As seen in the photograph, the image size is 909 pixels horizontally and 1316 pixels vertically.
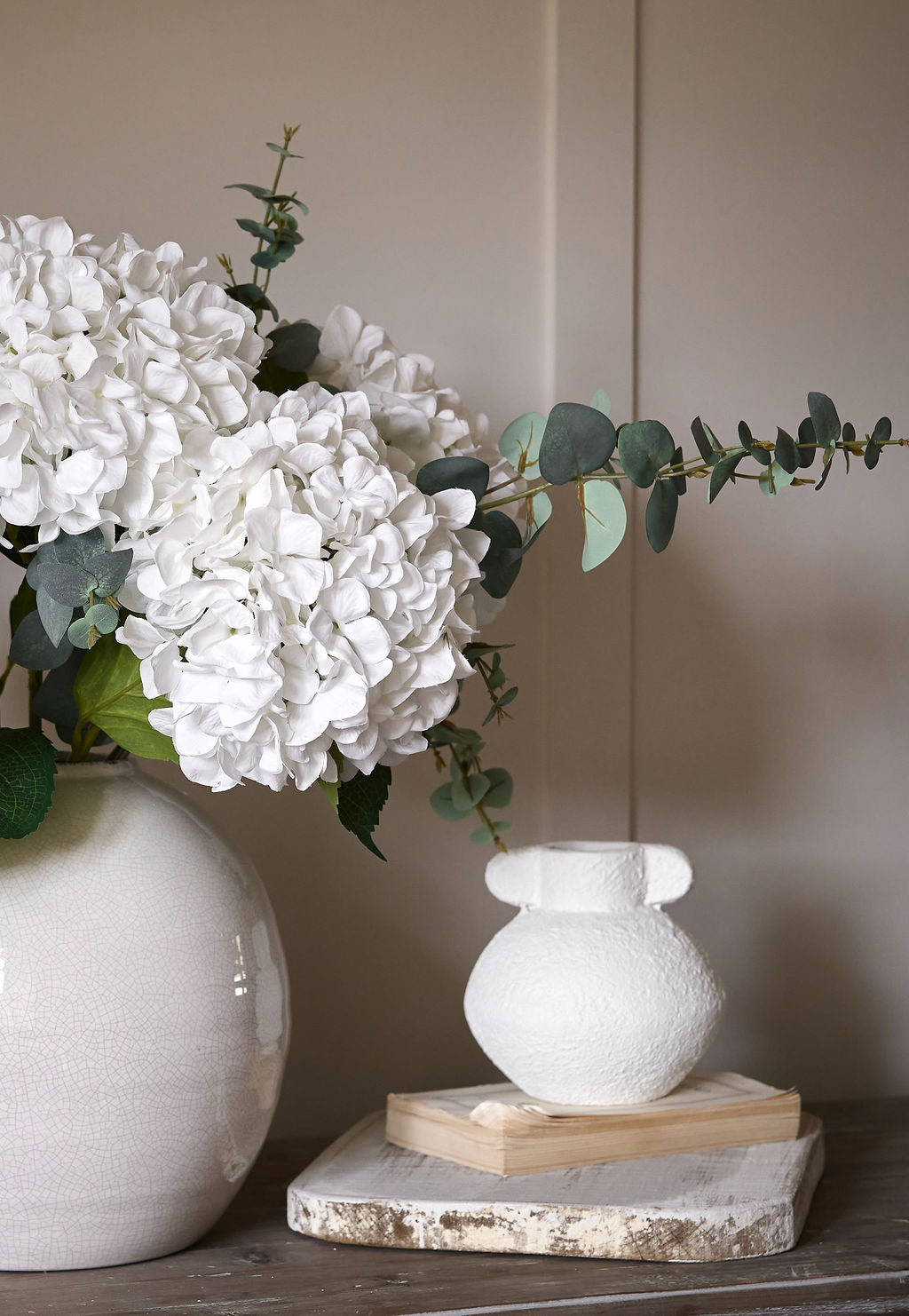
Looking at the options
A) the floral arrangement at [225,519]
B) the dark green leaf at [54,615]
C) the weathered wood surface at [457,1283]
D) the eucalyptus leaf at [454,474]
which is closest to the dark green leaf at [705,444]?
the floral arrangement at [225,519]

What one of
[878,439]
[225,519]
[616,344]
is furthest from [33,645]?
[616,344]

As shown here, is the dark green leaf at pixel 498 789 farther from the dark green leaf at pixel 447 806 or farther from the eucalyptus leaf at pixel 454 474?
the eucalyptus leaf at pixel 454 474

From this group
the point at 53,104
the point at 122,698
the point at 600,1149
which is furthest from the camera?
the point at 53,104

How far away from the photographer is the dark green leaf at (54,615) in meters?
0.67

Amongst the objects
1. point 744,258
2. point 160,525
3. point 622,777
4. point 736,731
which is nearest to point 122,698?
point 160,525

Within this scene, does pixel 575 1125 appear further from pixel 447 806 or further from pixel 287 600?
pixel 287 600

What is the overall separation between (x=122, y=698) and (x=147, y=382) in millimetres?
185

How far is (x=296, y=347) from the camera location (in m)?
0.86

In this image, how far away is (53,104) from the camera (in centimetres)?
105

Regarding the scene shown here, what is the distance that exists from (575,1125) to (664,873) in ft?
0.61

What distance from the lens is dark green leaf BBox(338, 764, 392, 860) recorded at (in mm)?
755

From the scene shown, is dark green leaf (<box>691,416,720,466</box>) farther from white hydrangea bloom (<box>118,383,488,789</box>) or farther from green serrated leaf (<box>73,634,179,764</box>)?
green serrated leaf (<box>73,634,179,764</box>)

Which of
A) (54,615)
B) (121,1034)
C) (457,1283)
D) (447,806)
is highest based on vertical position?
(54,615)

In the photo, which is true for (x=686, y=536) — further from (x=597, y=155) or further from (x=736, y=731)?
(x=597, y=155)
